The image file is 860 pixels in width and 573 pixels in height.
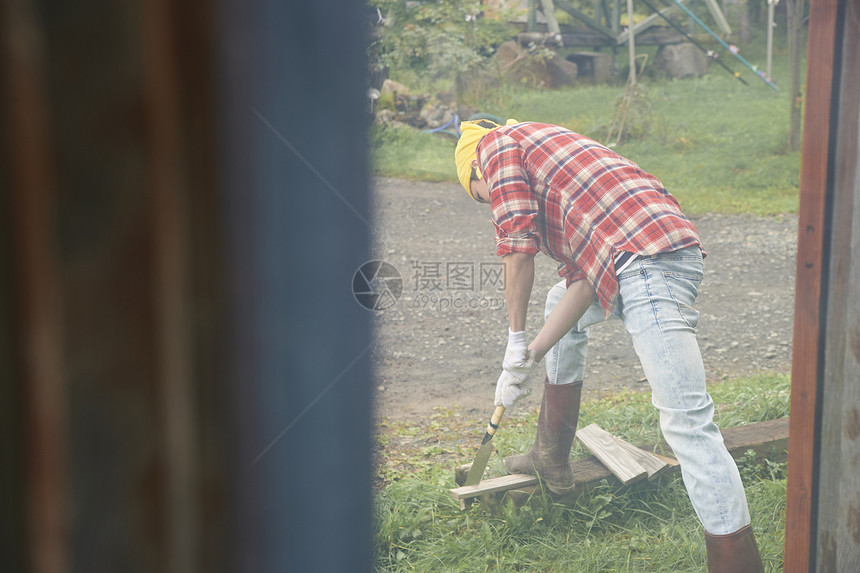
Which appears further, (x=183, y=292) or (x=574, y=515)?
(x=574, y=515)

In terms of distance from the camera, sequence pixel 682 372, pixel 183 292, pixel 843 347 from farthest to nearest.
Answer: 1. pixel 682 372
2. pixel 843 347
3. pixel 183 292

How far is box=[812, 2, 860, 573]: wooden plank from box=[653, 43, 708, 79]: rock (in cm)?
34

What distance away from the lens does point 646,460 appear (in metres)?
1.88

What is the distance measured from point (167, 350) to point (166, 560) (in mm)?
342

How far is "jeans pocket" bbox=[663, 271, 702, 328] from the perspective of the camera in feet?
5.87

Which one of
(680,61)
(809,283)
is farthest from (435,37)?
(809,283)

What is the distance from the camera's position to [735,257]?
6.12 feet

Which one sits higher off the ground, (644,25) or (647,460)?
(644,25)

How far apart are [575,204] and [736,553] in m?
1.05

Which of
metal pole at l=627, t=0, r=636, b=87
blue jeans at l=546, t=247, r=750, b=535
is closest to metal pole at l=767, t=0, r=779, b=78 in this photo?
metal pole at l=627, t=0, r=636, b=87

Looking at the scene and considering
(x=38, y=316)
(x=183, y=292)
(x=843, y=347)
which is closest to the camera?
(x=38, y=316)

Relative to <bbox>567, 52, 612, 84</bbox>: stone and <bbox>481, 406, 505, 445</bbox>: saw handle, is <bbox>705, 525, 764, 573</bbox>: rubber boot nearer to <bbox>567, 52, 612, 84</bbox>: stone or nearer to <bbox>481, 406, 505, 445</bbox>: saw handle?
<bbox>481, 406, 505, 445</bbox>: saw handle

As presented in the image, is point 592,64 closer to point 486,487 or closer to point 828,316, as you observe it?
point 828,316

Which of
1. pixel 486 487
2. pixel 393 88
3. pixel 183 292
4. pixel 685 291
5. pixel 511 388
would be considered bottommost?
pixel 486 487
